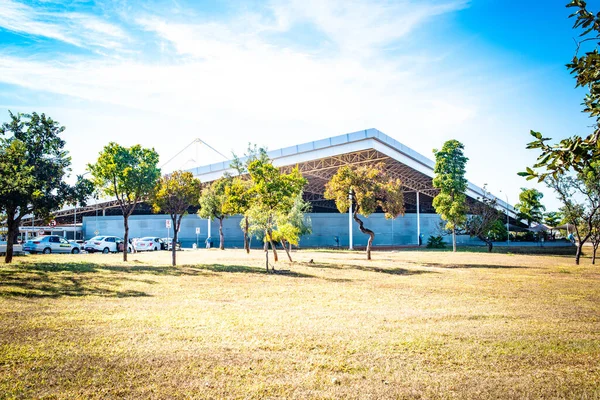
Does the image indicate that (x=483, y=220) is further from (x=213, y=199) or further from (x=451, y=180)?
(x=213, y=199)

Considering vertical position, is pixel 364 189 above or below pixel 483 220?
above

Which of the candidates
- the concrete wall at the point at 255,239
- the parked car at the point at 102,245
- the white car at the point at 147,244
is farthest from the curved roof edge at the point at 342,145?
the parked car at the point at 102,245

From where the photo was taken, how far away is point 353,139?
120 feet

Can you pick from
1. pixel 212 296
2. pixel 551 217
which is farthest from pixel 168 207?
pixel 551 217

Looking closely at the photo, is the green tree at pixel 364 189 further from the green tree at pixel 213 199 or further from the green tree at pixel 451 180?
the green tree at pixel 451 180

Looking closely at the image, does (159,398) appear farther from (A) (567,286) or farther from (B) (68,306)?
Answer: (A) (567,286)

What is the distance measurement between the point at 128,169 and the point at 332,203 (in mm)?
52494

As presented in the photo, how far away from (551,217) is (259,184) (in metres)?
78.8

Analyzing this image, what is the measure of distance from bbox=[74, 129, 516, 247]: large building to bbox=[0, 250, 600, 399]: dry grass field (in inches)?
1061

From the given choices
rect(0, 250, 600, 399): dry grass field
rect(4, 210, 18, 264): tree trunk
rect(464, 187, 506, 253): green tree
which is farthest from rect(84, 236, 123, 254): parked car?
rect(464, 187, 506, 253): green tree

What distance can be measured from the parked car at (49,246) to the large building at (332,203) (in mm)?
14376

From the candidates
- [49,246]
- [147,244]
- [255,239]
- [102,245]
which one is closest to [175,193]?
[49,246]

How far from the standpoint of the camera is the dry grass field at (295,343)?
16.0ft

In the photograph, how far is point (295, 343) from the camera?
6.70 m
